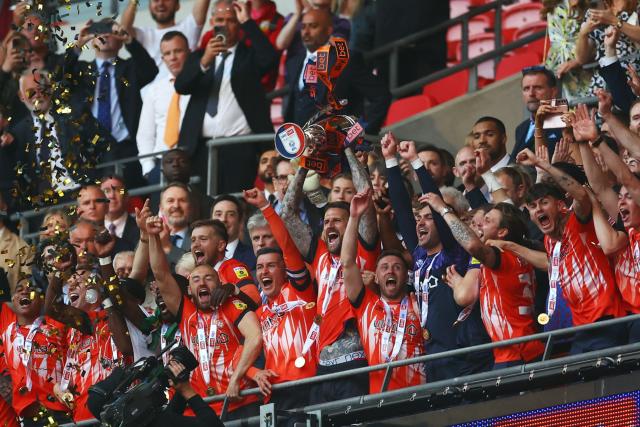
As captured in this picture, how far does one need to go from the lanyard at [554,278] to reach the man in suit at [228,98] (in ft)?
15.1

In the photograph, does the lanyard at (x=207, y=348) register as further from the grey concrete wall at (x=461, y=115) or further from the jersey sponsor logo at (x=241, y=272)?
the grey concrete wall at (x=461, y=115)

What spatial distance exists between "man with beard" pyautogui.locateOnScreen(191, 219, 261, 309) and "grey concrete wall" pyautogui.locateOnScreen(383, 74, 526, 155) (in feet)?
10.7

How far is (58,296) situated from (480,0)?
5.92 m

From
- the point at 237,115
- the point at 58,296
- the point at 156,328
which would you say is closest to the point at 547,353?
the point at 156,328

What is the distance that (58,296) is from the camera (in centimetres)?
1246

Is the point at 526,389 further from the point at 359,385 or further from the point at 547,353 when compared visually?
the point at 359,385

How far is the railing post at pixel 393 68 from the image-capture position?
50.3 ft

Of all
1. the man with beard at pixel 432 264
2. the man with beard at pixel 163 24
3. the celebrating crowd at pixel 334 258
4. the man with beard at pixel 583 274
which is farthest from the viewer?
the man with beard at pixel 163 24

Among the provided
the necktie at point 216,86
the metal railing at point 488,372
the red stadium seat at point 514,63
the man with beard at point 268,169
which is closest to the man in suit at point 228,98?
the necktie at point 216,86

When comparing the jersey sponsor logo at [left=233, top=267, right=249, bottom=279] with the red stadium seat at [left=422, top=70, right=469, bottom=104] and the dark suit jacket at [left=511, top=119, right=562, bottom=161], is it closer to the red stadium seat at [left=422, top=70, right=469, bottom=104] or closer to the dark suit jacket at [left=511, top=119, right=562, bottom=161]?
the dark suit jacket at [left=511, top=119, right=562, bottom=161]

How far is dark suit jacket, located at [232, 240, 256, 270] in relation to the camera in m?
12.5

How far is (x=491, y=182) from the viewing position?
1134 centimetres

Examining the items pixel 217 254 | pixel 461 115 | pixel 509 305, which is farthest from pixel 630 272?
pixel 461 115

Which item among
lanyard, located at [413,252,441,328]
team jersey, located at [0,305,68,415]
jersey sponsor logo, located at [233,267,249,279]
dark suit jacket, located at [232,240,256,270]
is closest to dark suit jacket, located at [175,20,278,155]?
dark suit jacket, located at [232,240,256,270]
